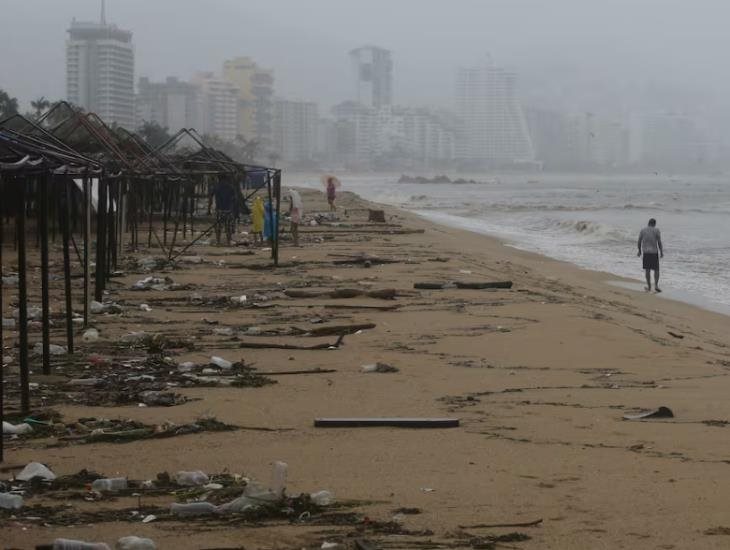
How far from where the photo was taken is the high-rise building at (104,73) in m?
146

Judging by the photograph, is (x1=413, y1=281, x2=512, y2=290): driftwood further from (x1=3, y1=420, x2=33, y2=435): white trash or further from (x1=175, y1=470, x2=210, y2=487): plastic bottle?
(x1=175, y1=470, x2=210, y2=487): plastic bottle

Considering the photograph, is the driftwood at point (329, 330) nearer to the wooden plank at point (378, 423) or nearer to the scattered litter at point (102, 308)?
the scattered litter at point (102, 308)

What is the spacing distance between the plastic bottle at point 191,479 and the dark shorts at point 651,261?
1501 centimetres

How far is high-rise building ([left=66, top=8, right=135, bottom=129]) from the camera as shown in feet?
480

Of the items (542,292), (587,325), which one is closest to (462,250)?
(542,292)

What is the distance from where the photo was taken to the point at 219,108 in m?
188

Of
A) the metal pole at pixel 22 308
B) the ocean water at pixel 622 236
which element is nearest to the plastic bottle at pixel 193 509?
the metal pole at pixel 22 308

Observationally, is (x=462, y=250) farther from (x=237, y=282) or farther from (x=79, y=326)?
(x=79, y=326)

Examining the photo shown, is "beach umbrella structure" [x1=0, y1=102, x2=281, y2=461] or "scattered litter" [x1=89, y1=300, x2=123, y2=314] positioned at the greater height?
"beach umbrella structure" [x1=0, y1=102, x2=281, y2=461]

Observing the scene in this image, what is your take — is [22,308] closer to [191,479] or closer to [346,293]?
[191,479]

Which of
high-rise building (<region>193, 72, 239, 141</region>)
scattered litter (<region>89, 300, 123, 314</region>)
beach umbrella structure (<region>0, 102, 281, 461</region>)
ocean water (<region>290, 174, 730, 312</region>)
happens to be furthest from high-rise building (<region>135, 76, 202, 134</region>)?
scattered litter (<region>89, 300, 123, 314</region>)

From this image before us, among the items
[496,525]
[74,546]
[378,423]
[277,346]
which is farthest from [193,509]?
[277,346]

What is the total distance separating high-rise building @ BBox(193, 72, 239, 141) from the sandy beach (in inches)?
6780

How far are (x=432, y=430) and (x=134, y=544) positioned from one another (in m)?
2.75
